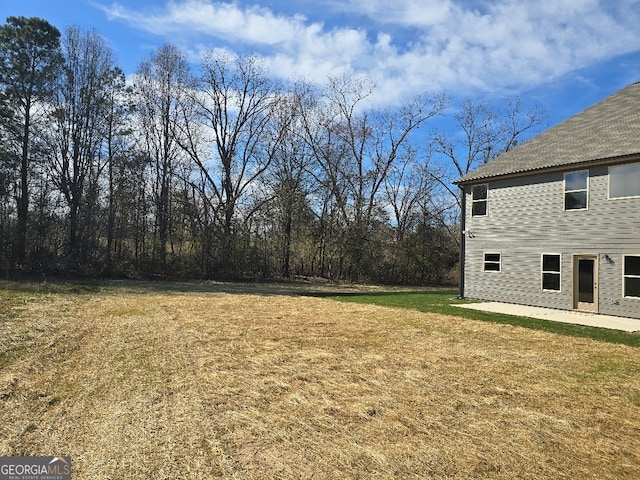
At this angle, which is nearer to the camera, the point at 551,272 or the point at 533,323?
the point at 533,323

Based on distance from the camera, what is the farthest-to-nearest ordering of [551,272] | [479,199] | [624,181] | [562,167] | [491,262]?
[479,199], [491,262], [551,272], [562,167], [624,181]

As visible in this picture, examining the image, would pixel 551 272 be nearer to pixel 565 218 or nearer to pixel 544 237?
pixel 544 237

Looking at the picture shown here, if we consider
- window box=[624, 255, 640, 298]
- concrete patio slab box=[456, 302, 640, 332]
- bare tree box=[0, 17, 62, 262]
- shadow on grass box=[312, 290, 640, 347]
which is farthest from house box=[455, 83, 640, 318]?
bare tree box=[0, 17, 62, 262]

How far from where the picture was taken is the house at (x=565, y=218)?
35.2ft

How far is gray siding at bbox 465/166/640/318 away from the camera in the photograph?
35.3 feet

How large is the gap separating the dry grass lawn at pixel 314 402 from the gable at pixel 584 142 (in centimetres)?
591

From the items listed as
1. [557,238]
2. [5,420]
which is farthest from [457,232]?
[5,420]

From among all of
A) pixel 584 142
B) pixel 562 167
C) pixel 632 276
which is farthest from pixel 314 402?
pixel 584 142

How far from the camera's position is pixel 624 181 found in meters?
10.7

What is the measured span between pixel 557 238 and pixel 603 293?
1.86 m

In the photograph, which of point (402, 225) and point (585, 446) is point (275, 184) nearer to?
point (402, 225)

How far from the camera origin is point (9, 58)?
1889 cm

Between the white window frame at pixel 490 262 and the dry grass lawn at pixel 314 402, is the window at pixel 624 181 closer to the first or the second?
the white window frame at pixel 490 262

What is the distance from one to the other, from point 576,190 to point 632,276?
2.59m
